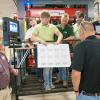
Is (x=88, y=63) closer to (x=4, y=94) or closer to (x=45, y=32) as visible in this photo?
(x=4, y=94)

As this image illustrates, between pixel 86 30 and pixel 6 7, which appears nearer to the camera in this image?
pixel 86 30

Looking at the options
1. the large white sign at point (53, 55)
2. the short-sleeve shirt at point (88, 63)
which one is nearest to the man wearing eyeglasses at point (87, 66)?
the short-sleeve shirt at point (88, 63)

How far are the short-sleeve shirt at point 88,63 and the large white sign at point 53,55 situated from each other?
2179 millimetres

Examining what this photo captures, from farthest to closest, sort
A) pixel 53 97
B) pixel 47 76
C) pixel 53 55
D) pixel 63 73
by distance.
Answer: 1. pixel 63 73
2. pixel 53 97
3. pixel 47 76
4. pixel 53 55

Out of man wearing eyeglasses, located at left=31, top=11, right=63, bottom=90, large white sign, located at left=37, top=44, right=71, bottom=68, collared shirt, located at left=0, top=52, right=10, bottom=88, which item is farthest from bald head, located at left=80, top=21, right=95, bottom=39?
man wearing eyeglasses, located at left=31, top=11, right=63, bottom=90

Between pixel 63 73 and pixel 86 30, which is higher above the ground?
pixel 86 30

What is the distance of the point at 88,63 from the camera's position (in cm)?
258

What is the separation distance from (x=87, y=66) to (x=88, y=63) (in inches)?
→ 1.2

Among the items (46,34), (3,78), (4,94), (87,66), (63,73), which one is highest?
(46,34)

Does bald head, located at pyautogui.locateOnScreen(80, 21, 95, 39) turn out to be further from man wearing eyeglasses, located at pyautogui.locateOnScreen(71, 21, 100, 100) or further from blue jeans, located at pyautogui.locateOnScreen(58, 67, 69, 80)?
blue jeans, located at pyautogui.locateOnScreen(58, 67, 69, 80)

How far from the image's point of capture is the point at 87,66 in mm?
2590

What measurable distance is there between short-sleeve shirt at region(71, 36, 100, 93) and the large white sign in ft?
7.15

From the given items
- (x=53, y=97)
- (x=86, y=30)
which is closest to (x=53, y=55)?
(x=53, y=97)

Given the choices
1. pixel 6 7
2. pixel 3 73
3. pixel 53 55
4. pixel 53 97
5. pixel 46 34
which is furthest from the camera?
pixel 6 7
